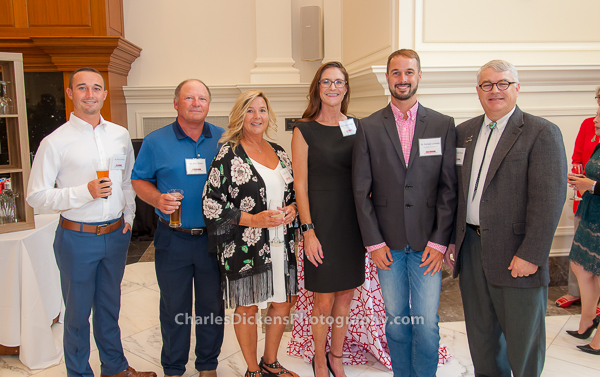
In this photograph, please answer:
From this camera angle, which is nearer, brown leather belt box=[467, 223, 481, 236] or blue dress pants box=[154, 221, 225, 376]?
brown leather belt box=[467, 223, 481, 236]

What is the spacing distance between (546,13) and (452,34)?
820mm

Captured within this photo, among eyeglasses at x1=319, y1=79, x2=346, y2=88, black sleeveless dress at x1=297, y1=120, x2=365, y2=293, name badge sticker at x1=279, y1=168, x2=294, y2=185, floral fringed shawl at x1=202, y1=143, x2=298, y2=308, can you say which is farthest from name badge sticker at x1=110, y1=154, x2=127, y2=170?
eyeglasses at x1=319, y1=79, x2=346, y2=88

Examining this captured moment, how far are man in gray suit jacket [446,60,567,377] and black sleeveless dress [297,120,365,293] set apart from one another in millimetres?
533

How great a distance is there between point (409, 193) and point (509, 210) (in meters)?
0.43

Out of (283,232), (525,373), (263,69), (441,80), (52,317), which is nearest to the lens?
(525,373)

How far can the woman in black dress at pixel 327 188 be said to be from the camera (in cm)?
212

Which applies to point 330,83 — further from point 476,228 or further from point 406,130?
point 476,228

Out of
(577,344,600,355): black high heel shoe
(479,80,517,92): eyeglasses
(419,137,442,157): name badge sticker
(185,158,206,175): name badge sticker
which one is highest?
(479,80,517,92): eyeglasses

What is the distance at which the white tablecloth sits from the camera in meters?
2.54

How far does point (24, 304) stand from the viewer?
256 centimetres

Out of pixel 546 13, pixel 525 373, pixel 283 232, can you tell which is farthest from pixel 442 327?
pixel 546 13

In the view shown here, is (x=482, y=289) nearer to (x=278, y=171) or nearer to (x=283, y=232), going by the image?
(x=283, y=232)

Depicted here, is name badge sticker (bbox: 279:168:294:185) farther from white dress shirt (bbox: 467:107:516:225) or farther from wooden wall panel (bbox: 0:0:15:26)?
wooden wall panel (bbox: 0:0:15:26)

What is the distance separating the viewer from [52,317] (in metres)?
2.97
